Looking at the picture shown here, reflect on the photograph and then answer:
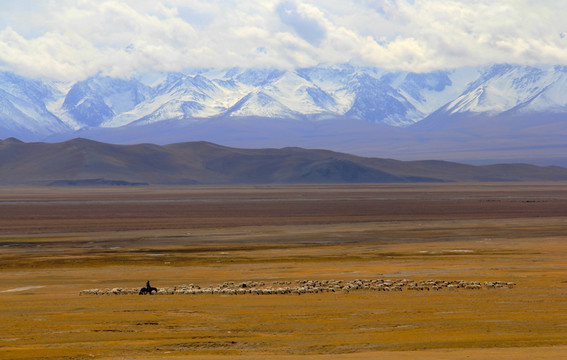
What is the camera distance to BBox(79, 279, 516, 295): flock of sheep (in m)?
34.0

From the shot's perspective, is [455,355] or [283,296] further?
[283,296]

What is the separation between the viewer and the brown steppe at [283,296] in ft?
75.6

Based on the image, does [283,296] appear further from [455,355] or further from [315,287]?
[455,355]

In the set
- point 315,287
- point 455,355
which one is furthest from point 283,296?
point 455,355

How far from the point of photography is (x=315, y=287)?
1374 inches

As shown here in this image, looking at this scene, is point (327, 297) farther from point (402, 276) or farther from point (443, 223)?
point (443, 223)

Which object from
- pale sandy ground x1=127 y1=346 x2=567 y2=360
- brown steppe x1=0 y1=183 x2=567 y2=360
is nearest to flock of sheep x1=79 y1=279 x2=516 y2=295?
brown steppe x1=0 y1=183 x2=567 y2=360

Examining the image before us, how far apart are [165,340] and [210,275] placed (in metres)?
17.9

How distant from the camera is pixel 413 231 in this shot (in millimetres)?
71500

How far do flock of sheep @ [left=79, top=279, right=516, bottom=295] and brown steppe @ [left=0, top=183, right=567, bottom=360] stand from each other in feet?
3.21

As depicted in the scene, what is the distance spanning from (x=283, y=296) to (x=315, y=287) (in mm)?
2367

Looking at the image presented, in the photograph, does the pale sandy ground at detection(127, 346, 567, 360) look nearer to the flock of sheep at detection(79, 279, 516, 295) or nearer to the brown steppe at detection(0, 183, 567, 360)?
the brown steppe at detection(0, 183, 567, 360)

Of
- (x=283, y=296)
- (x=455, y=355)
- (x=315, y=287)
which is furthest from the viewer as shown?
(x=315, y=287)

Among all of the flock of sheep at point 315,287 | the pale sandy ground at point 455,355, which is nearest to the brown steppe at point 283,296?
the pale sandy ground at point 455,355
